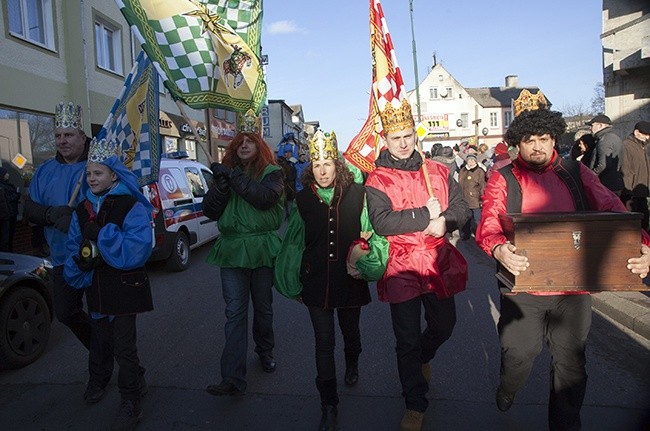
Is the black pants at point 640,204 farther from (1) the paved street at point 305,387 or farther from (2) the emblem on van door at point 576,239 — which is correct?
(2) the emblem on van door at point 576,239

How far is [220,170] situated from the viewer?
358 cm

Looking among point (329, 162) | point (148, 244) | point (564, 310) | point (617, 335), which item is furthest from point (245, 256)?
point (617, 335)

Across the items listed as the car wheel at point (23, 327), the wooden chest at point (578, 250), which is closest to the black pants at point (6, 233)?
the car wheel at point (23, 327)

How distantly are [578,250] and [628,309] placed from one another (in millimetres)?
3262

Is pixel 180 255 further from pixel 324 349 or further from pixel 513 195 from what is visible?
pixel 513 195

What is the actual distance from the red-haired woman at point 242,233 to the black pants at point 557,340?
1804 mm

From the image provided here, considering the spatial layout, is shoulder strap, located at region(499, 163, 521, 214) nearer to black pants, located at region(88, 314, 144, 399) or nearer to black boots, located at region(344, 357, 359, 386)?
black boots, located at region(344, 357, 359, 386)

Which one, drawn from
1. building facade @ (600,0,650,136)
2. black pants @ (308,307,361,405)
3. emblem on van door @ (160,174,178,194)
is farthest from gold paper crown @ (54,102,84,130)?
building facade @ (600,0,650,136)

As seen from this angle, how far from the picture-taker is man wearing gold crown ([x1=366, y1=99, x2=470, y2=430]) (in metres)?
3.05

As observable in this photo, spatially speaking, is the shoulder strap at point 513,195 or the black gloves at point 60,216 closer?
the shoulder strap at point 513,195

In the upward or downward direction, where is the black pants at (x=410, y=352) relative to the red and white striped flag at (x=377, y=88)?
downward

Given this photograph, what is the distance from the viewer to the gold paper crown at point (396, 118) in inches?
127

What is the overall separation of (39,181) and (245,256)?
1.78m

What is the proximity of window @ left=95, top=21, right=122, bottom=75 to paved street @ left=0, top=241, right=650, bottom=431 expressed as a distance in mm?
11551
